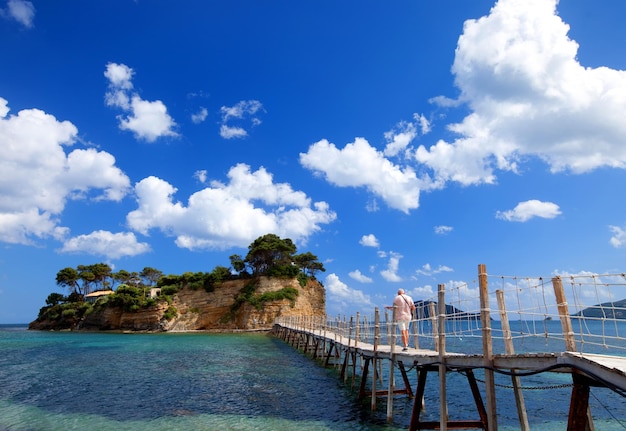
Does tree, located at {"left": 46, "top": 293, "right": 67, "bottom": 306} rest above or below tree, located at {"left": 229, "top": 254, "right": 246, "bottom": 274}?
below

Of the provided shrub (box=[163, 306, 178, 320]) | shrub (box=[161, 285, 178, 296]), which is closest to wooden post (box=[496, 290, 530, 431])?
shrub (box=[163, 306, 178, 320])

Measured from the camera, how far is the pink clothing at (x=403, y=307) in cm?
1200

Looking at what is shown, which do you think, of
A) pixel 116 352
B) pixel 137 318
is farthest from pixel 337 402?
pixel 137 318

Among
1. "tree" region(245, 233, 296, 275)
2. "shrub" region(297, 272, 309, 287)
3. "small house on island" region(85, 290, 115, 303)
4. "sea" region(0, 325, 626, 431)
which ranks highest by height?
"tree" region(245, 233, 296, 275)

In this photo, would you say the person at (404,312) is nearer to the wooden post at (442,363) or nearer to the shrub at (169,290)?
the wooden post at (442,363)

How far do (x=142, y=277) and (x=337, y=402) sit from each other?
2680 inches

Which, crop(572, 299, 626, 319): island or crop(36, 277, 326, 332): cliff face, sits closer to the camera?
crop(572, 299, 626, 319): island

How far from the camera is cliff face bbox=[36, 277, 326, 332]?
5331 cm

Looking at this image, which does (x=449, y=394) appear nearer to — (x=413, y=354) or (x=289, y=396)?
(x=289, y=396)

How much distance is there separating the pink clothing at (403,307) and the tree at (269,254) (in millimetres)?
45143

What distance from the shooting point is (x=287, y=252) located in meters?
58.2

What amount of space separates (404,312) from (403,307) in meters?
0.15

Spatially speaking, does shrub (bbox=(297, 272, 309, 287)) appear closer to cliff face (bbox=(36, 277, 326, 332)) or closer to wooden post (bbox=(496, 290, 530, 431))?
cliff face (bbox=(36, 277, 326, 332))

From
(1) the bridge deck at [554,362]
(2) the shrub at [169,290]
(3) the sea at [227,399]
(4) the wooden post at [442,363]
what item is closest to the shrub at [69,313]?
(2) the shrub at [169,290]
